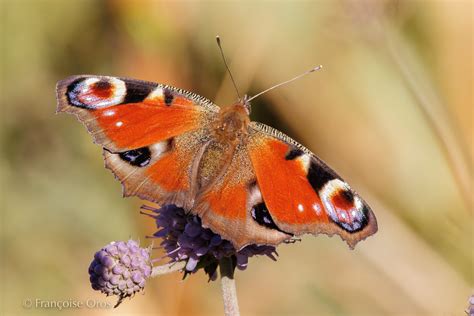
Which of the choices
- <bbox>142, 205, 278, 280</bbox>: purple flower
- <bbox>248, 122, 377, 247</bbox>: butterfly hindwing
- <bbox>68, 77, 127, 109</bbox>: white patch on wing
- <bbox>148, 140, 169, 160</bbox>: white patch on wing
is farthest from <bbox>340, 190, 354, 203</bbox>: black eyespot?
<bbox>68, 77, 127, 109</bbox>: white patch on wing

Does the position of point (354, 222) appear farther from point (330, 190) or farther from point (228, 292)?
point (228, 292)

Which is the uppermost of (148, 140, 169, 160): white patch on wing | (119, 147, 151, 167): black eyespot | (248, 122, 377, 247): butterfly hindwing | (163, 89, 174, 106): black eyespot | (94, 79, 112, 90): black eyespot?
(248, 122, 377, 247): butterfly hindwing

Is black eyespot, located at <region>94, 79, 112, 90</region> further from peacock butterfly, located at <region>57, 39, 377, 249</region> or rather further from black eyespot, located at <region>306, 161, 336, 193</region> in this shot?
black eyespot, located at <region>306, 161, 336, 193</region>

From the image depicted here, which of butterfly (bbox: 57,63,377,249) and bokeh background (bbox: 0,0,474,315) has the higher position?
butterfly (bbox: 57,63,377,249)

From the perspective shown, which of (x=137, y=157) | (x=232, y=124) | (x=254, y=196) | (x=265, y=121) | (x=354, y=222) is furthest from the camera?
(x=265, y=121)

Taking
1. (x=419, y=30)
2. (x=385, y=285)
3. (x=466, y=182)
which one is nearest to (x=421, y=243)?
(x=385, y=285)

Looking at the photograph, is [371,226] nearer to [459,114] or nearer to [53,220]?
[459,114]

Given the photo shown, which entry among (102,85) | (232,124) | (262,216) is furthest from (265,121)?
(262,216)
